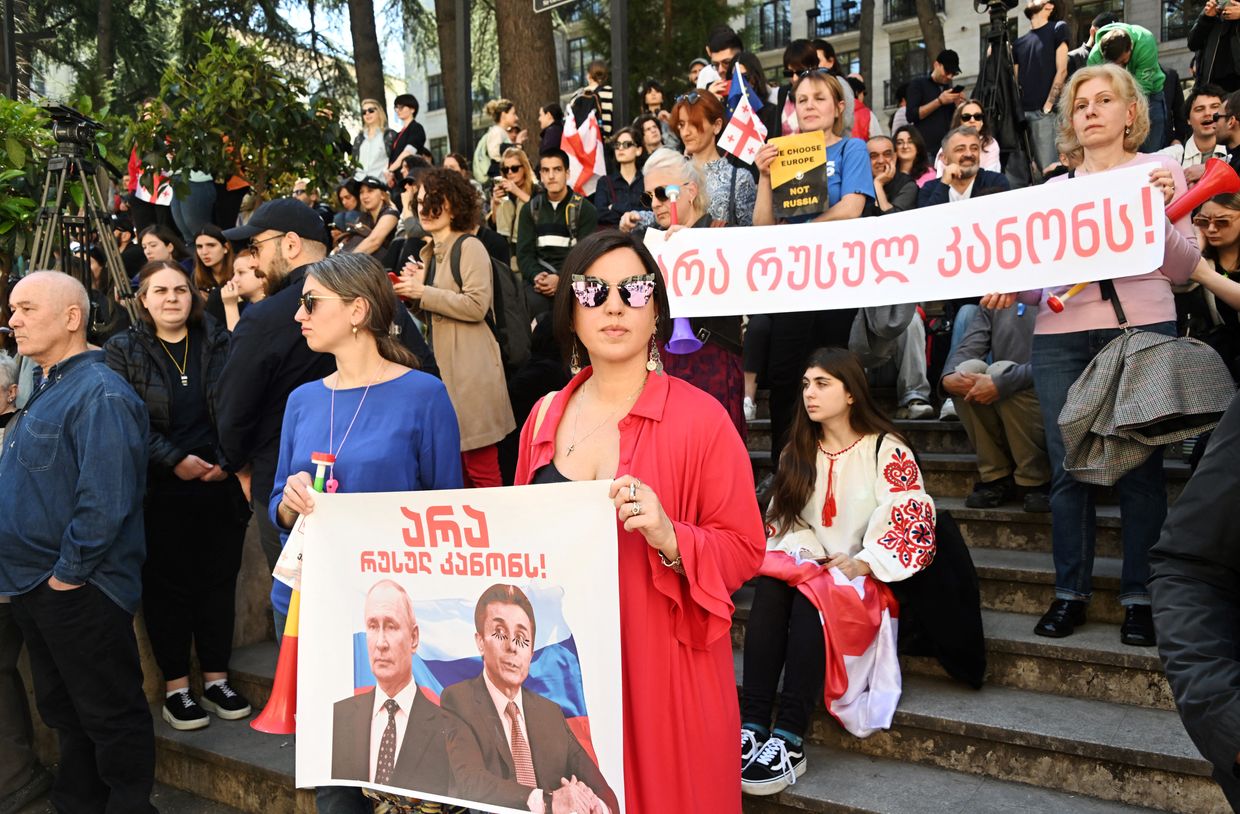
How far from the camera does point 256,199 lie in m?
8.20

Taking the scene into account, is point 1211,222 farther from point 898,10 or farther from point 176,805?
point 898,10

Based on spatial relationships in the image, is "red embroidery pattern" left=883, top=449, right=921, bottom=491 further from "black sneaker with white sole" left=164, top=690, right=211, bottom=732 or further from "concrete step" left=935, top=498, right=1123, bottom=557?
"black sneaker with white sole" left=164, top=690, right=211, bottom=732

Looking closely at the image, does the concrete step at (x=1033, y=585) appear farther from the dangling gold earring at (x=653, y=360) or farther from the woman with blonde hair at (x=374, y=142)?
the woman with blonde hair at (x=374, y=142)

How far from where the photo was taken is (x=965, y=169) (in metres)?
6.30

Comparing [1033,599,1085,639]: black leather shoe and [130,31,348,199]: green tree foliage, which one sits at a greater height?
[130,31,348,199]: green tree foliage

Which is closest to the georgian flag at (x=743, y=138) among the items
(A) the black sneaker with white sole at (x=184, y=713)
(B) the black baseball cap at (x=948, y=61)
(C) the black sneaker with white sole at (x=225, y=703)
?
(C) the black sneaker with white sole at (x=225, y=703)

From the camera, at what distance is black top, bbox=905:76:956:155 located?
10.4m

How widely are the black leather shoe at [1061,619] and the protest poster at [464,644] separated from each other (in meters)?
2.30

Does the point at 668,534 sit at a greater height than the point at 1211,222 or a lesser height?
lesser

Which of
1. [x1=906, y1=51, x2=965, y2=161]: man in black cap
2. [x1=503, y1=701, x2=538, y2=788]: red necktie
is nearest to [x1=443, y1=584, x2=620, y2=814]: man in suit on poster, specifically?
[x1=503, y1=701, x2=538, y2=788]: red necktie

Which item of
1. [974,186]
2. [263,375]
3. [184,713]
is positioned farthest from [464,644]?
[974,186]

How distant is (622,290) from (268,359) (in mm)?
2045

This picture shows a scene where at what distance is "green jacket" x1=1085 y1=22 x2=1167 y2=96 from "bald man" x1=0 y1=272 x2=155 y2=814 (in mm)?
7140

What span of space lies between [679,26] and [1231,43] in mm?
13321
